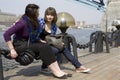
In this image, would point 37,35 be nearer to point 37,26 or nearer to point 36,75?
point 37,26

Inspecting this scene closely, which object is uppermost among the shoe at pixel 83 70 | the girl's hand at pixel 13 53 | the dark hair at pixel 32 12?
the dark hair at pixel 32 12

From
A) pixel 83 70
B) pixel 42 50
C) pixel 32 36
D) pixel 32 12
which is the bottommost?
pixel 83 70

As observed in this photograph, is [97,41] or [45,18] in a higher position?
[45,18]

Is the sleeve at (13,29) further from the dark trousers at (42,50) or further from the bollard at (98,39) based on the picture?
the bollard at (98,39)

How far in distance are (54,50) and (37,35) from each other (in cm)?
36

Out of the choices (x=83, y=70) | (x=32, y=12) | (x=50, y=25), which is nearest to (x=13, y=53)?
(x=32, y=12)

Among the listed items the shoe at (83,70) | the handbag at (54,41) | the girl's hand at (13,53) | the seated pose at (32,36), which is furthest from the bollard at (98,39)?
the girl's hand at (13,53)

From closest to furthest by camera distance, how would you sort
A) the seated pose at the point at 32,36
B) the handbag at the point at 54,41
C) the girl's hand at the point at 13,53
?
the girl's hand at the point at 13,53
the seated pose at the point at 32,36
the handbag at the point at 54,41

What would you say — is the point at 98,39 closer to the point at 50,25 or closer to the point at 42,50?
the point at 50,25

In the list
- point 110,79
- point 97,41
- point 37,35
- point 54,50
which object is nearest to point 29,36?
point 37,35

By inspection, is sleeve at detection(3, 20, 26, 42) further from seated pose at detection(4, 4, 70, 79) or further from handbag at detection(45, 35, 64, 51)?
handbag at detection(45, 35, 64, 51)

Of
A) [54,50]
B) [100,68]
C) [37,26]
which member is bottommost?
[100,68]

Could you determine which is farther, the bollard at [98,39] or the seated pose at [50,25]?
the bollard at [98,39]

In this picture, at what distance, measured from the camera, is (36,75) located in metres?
4.82
